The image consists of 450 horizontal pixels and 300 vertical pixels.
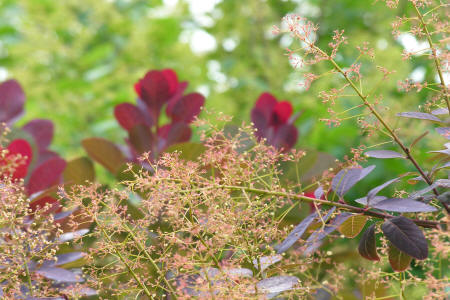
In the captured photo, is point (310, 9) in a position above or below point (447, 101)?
above

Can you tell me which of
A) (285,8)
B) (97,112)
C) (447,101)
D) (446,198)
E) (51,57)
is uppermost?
(51,57)

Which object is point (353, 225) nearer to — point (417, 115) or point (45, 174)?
point (417, 115)

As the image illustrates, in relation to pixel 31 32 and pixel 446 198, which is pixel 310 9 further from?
pixel 446 198

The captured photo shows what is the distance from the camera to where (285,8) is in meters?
2.93

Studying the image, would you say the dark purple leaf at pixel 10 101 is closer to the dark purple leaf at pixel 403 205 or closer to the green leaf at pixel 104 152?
the green leaf at pixel 104 152

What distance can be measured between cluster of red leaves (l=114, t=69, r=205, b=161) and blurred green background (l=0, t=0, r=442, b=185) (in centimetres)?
105

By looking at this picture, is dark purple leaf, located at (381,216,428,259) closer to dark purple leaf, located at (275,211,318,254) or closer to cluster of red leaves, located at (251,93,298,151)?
dark purple leaf, located at (275,211,318,254)

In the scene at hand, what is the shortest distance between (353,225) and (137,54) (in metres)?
2.59

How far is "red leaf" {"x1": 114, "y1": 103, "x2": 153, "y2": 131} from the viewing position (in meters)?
1.27

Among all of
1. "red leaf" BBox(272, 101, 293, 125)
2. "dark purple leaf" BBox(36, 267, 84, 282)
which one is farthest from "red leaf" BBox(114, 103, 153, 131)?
"dark purple leaf" BBox(36, 267, 84, 282)

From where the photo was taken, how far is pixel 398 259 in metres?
0.65

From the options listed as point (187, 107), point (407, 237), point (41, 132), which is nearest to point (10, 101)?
point (41, 132)

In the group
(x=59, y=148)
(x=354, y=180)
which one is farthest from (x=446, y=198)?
(x=59, y=148)

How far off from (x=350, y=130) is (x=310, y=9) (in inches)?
46.3
